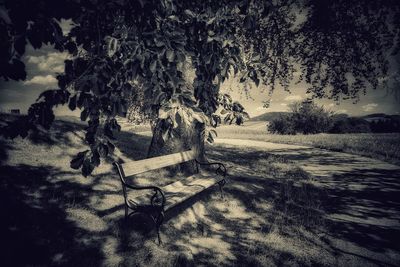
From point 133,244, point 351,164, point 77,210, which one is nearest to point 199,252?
point 133,244

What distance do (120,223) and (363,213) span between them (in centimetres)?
447

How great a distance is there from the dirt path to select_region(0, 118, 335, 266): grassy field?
273mm

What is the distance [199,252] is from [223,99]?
2308 millimetres

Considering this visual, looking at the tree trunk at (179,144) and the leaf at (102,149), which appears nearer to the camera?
the leaf at (102,149)

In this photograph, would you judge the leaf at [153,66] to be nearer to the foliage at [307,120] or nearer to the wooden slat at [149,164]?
the wooden slat at [149,164]

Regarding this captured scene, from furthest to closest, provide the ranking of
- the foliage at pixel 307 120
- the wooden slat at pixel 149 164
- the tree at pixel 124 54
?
the foliage at pixel 307 120
the wooden slat at pixel 149 164
the tree at pixel 124 54

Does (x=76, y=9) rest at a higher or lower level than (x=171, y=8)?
lower

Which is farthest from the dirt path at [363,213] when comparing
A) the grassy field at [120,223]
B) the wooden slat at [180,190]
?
the wooden slat at [180,190]

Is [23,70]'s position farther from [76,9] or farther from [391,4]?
[391,4]

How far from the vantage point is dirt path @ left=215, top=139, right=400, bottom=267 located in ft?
12.0

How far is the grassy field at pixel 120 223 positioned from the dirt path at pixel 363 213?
27 centimetres

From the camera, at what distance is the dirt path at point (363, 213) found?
3.67 meters

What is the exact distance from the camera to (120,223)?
155 inches

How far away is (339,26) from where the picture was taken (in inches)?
359
